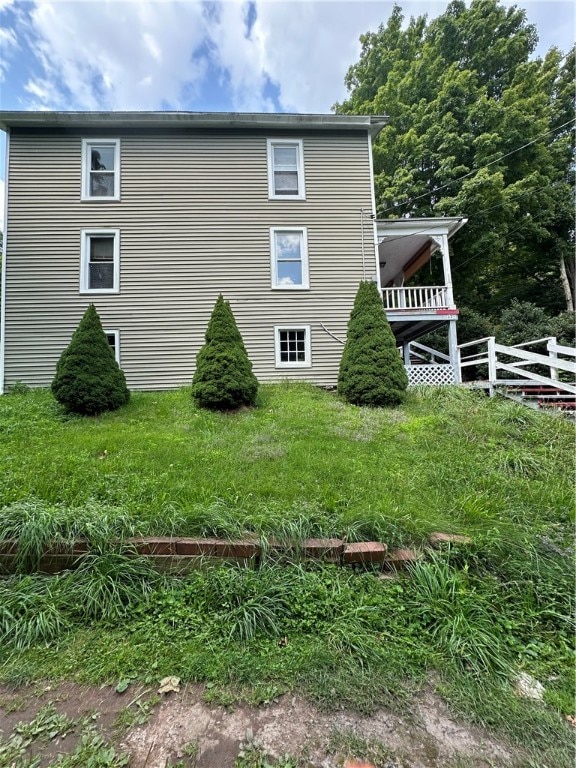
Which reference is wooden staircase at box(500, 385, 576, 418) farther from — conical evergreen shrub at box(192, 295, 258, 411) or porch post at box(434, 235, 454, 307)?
conical evergreen shrub at box(192, 295, 258, 411)

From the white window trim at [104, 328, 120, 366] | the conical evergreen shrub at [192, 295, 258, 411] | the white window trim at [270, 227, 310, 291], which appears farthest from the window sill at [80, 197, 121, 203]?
the conical evergreen shrub at [192, 295, 258, 411]

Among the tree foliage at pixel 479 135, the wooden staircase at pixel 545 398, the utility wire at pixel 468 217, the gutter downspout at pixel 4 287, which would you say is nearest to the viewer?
the wooden staircase at pixel 545 398

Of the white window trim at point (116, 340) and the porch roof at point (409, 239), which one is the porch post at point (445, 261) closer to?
the porch roof at point (409, 239)

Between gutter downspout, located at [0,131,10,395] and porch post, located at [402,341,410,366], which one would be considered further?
porch post, located at [402,341,410,366]

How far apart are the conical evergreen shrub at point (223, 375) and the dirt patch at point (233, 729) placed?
5.04m

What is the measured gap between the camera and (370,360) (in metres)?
7.55

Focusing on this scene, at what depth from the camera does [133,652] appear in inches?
81.7

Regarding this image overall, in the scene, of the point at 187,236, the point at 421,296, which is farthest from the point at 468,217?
the point at 187,236

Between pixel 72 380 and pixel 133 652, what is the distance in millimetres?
5632

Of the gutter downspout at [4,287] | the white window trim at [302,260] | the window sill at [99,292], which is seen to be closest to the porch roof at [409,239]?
the white window trim at [302,260]

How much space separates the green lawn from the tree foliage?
13974 mm

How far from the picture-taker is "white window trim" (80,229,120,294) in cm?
929

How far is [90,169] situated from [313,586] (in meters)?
11.8

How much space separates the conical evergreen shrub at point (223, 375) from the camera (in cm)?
669
